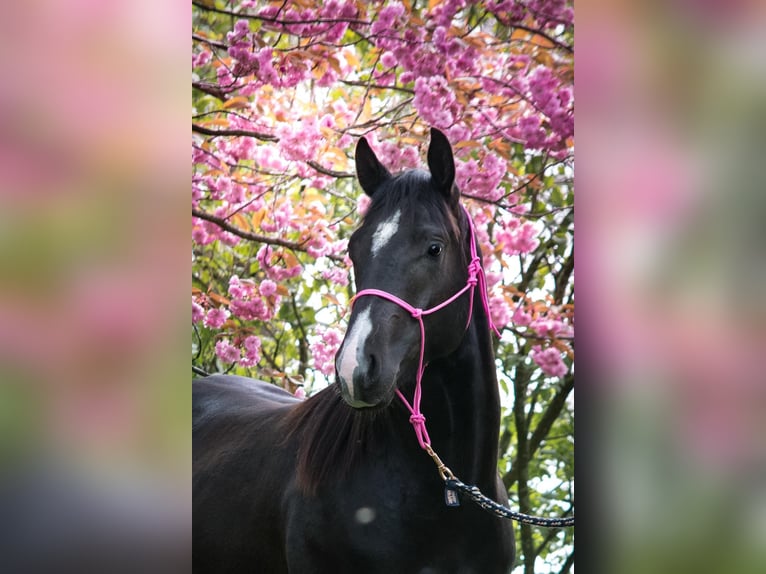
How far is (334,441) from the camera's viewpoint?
2.31 meters

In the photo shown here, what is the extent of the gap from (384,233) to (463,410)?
0.54 metres

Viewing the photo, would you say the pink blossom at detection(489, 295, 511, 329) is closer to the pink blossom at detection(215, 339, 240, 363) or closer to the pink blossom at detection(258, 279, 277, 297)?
the pink blossom at detection(258, 279, 277, 297)

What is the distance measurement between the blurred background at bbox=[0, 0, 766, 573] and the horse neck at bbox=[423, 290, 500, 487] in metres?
1.56

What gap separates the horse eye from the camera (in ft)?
7.04

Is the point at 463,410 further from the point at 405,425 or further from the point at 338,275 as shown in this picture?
the point at 338,275

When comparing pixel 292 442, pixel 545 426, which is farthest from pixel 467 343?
pixel 545 426

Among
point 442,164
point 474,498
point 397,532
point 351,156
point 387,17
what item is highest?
point 387,17

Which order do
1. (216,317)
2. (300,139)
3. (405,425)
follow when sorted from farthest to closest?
(216,317), (300,139), (405,425)

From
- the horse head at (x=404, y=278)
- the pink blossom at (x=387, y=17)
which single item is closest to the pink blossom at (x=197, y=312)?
the pink blossom at (x=387, y=17)

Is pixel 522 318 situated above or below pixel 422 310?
above
